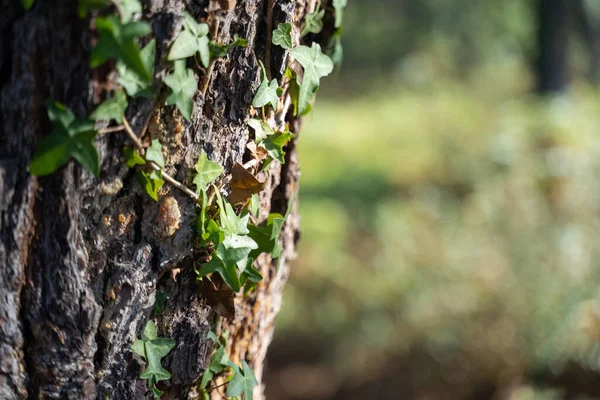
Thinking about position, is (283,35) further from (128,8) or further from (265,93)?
(128,8)

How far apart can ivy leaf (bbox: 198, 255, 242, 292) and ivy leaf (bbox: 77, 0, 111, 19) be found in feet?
1.16

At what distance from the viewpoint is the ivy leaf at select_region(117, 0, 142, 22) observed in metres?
0.65

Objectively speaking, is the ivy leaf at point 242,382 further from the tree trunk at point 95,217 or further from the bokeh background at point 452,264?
the bokeh background at point 452,264

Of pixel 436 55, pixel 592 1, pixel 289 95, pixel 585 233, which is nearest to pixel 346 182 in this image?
pixel 585 233

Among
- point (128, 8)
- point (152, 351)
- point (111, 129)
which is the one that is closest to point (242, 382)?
point (152, 351)

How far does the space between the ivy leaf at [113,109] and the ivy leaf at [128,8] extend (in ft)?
0.27

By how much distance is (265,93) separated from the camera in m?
0.83

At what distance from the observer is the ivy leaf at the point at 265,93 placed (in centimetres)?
82

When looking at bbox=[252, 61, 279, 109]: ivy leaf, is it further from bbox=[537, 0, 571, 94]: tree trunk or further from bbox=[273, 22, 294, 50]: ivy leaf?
bbox=[537, 0, 571, 94]: tree trunk

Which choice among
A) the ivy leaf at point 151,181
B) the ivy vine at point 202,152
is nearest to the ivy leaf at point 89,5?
the ivy vine at point 202,152

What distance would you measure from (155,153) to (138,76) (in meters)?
0.11

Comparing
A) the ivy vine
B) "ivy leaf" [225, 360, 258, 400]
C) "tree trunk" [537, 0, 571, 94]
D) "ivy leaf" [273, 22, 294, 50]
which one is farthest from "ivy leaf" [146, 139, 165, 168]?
"tree trunk" [537, 0, 571, 94]

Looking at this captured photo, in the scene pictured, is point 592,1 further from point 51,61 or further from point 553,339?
point 51,61

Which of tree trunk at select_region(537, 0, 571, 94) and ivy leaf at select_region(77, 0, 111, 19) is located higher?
tree trunk at select_region(537, 0, 571, 94)
